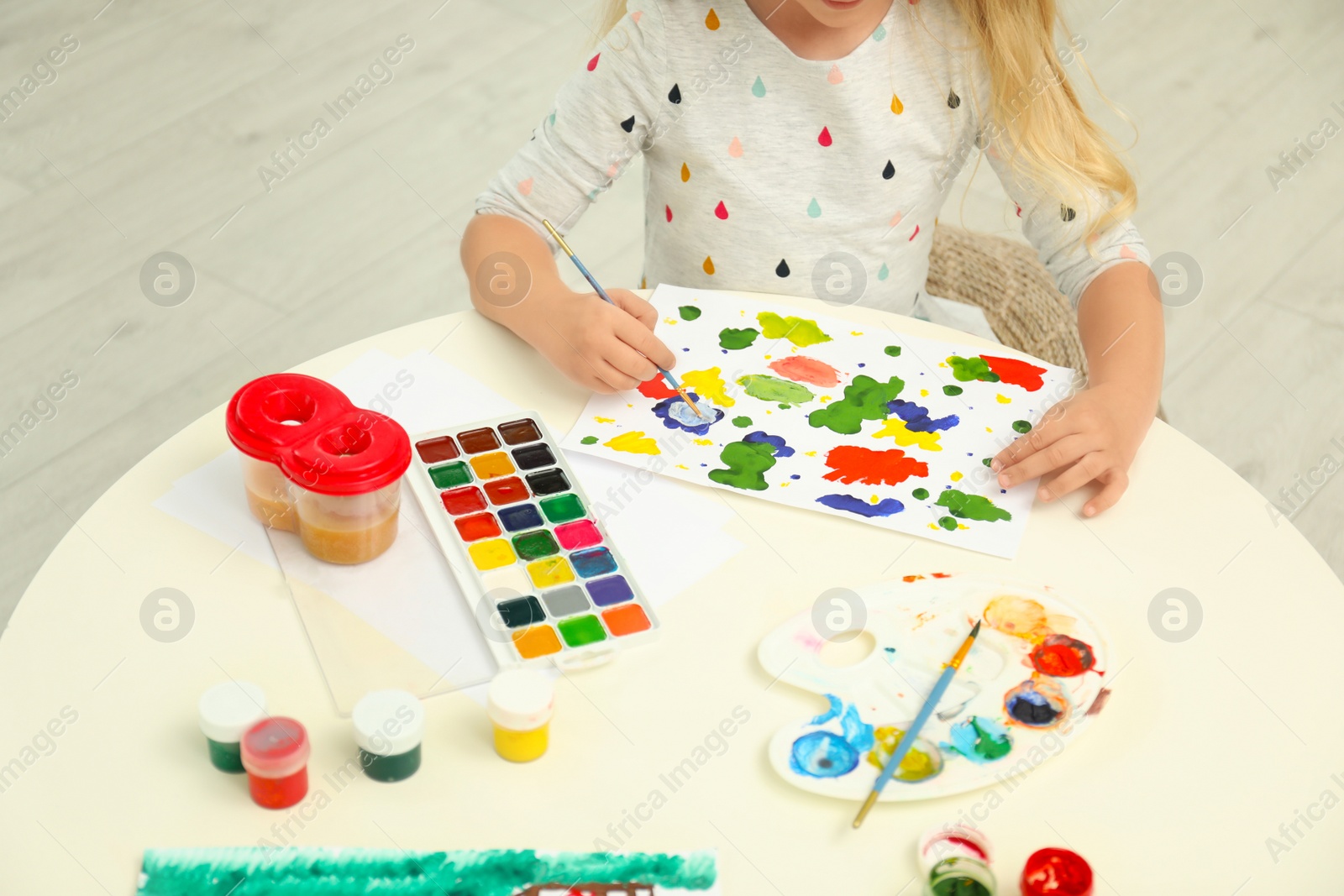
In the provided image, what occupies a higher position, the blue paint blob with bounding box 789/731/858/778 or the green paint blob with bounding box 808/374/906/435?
the green paint blob with bounding box 808/374/906/435

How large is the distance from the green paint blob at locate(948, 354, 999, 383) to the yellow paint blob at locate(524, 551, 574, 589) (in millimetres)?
434

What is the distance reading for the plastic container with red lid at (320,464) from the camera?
0.86m

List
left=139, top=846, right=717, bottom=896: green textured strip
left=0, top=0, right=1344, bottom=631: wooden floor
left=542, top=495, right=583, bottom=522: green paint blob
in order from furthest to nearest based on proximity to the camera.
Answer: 1. left=0, top=0, right=1344, bottom=631: wooden floor
2. left=542, top=495, right=583, bottom=522: green paint blob
3. left=139, top=846, right=717, bottom=896: green textured strip

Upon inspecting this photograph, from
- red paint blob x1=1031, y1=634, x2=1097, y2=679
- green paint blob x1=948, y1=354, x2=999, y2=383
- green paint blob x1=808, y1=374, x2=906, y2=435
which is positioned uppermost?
green paint blob x1=948, y1=354, x2=999, y2=383

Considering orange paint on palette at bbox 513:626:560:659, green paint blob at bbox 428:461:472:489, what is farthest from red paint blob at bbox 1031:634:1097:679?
green paint blob at bbox 428:461:472:489

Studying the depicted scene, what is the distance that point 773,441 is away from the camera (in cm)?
105

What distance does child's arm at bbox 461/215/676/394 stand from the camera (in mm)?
1066

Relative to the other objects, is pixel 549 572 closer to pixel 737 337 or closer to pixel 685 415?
pixel 685 415

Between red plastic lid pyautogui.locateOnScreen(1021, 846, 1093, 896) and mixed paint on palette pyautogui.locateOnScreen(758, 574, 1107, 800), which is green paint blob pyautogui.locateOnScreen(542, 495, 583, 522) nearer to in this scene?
mixed paint on palette pyautogui.locateOnScreen(758, 574, 1107, 800)

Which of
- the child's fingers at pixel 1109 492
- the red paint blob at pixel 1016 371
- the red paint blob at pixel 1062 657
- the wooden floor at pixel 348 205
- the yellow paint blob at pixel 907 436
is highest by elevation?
the child's fingers at pixel 1109 492

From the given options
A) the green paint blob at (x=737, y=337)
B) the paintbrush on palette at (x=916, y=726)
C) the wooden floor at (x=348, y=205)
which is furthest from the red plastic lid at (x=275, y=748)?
the wooden floor at (x=348, y=205)

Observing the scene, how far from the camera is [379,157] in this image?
8.48ft

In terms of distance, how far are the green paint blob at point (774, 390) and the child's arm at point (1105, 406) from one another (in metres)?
0.18

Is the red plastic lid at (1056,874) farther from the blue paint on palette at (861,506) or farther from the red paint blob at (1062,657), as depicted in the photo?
the blue paint on palette at (861,506)
